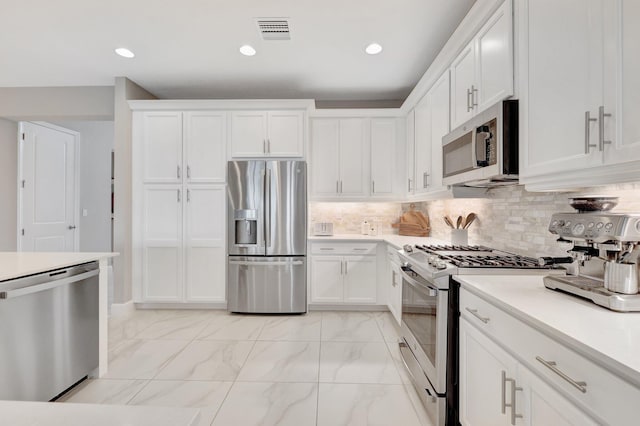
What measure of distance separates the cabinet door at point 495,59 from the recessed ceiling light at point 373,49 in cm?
115

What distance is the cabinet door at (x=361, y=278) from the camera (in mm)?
3900

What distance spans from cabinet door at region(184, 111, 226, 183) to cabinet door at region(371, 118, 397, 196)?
1.80 metres

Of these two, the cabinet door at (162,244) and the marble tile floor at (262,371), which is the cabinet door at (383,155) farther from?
the cabinet door at (162,244)

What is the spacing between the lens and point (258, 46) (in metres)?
3.12

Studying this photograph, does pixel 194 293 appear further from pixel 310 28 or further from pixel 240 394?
pixel 310 28

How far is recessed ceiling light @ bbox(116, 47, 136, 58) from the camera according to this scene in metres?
3.21

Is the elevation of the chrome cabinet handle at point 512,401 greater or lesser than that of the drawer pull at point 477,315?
lesser

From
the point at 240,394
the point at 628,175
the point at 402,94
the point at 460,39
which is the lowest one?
the point at 240,394

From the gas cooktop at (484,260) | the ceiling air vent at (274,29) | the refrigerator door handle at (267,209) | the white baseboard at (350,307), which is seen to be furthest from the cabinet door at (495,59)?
the white baseboard at (350,307)

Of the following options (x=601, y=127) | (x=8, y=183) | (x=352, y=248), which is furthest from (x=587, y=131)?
(x=8, y=183)

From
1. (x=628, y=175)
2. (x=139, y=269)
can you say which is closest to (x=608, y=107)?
(x=628, y=175)

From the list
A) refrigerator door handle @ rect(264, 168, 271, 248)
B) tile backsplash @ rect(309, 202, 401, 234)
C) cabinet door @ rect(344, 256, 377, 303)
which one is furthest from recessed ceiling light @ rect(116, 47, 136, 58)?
cabinet door @ rect(344, 256, 377, 303)

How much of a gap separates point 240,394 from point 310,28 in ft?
9.26

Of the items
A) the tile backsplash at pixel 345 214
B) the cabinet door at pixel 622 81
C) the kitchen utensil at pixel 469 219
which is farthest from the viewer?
the tile backsplash at pixel 345 214
